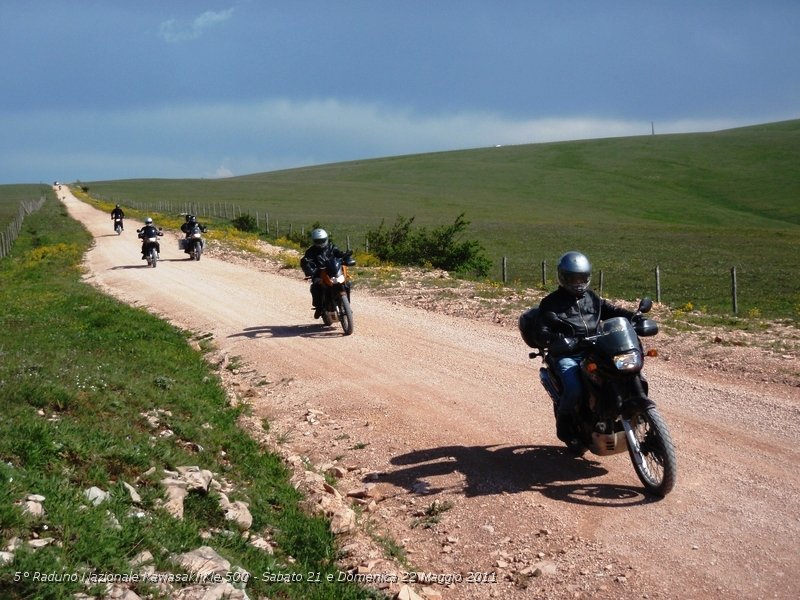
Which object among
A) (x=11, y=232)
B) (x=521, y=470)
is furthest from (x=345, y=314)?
(x=11, y=232)

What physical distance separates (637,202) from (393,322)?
88.2 metres

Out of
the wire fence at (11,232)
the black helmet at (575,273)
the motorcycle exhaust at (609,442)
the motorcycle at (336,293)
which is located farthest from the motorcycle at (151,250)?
the motorcycle exhaust at (609,442)

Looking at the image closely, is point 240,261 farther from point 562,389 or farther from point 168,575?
point 168,575

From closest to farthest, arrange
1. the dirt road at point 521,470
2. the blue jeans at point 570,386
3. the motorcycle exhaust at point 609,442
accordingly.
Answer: the dirt road at point 521,470 < the motorcycle exhaust at point 609,442 < the blue jeans at point 570,386

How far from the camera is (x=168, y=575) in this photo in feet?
13.7

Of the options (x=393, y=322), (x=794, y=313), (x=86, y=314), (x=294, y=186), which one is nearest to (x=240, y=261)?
(x=86, y=314)

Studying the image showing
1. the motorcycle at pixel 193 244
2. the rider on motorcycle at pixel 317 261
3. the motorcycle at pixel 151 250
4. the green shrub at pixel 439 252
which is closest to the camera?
the rider on motorcycle at pixel 317 261

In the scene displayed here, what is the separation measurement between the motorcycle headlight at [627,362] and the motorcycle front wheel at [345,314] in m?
7.78

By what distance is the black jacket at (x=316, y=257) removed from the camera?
45.5 feet

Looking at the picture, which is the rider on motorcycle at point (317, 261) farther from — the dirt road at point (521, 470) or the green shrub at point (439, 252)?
the green shrub at point (439, 252)

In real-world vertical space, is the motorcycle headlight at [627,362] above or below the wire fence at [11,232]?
below

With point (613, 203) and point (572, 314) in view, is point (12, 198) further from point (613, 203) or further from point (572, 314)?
point (572, 314)

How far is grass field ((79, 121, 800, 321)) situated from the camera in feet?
116

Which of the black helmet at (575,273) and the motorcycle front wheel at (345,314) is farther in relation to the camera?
the motorcycle front wheel at (345,314)
